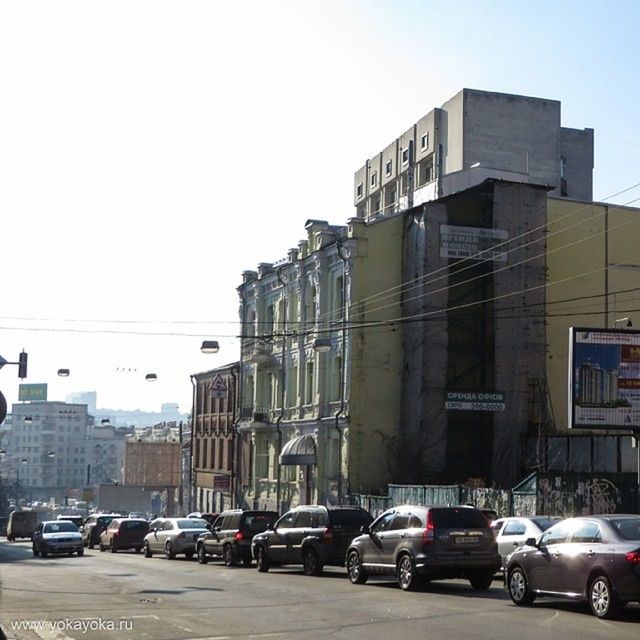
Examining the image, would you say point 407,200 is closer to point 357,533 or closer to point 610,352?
point 610,352

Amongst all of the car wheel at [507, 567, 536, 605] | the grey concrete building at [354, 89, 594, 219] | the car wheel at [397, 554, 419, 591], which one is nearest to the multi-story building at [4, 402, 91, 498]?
the grey concrete building at [354, 89, 594, 219]

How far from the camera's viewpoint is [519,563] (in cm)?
1836

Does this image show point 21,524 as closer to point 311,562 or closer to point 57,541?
point 57,541

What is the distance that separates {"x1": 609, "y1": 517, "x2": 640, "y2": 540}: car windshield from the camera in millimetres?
16203

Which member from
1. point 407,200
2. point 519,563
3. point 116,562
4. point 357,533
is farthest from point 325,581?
point 407,200

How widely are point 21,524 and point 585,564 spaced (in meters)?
56.4

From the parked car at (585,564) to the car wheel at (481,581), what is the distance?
297cm

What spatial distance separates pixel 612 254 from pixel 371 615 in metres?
37.1

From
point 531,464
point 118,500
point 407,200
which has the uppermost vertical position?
point 407,200

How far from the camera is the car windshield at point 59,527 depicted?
138 ft

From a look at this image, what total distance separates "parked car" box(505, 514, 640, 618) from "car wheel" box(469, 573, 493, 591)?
9.75 feet

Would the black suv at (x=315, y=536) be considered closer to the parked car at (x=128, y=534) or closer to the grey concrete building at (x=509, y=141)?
the parked car at (x=128, y=534)

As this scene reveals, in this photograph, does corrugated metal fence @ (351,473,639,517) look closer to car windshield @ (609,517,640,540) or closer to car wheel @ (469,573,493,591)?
car wheel @ (469,573,493,591)

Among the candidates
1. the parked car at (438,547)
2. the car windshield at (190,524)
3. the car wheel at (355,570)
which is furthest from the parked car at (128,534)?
the parked car at (438,547)
